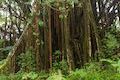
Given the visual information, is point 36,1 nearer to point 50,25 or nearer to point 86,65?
point 50,25

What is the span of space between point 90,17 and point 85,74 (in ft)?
5.11

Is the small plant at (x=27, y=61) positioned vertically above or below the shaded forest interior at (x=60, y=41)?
below

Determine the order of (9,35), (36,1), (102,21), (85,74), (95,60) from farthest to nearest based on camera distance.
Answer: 1. (9,35)
2. (102,21)
3. (95,60)
4. (36,1)
5. (85,74)

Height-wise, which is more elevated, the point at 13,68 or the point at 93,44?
the point at 93,44

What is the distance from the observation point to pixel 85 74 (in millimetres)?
4938

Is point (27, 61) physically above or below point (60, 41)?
below

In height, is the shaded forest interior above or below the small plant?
above

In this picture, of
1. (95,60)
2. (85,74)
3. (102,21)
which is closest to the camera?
(85,74)

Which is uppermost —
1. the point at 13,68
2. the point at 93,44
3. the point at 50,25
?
the point at 50,25

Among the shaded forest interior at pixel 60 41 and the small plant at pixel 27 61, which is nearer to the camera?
the shaded forest interior at pixel 60 41

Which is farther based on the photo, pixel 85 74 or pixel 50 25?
pixel 50 25

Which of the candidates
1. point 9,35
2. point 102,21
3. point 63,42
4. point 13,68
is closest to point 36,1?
point 63,42

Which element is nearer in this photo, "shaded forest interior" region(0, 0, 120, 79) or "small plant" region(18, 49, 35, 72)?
"shaded forest interior" region(0, 0, 120, 79)

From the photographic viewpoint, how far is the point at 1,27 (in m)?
8.49
